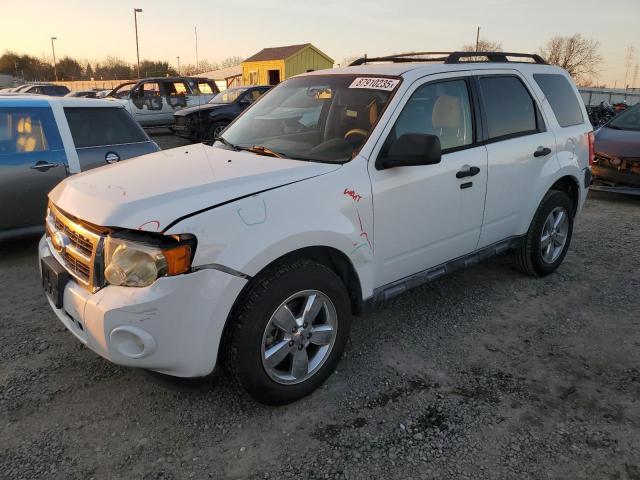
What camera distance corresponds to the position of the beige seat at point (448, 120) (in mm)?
3543

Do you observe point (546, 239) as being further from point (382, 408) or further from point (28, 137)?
point (28, 137)

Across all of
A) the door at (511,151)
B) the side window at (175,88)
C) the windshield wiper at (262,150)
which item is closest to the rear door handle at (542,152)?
the door at (511,151)

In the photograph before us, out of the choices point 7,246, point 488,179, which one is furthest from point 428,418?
point 7,246

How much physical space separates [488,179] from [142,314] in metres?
2.63

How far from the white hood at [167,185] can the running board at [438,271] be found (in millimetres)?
891

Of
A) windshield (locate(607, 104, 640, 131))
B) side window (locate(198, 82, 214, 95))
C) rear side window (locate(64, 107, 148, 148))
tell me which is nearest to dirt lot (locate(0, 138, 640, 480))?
rear side window (locate(64, 107, 148, 148))

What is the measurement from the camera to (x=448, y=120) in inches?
142

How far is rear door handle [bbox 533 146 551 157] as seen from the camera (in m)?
4.20

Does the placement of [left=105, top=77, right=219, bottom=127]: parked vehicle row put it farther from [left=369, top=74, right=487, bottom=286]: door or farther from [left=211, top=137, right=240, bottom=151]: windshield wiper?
[left=369, top=74, right=487, bottom=286]: door

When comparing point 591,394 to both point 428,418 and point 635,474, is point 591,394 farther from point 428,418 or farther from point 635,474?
point 428,418

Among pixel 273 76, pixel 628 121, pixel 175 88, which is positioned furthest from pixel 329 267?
pixel 273 76

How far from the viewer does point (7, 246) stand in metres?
5.61

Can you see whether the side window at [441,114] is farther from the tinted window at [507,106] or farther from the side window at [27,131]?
the side window at [27,131]

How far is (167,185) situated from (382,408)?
5.53 feet
